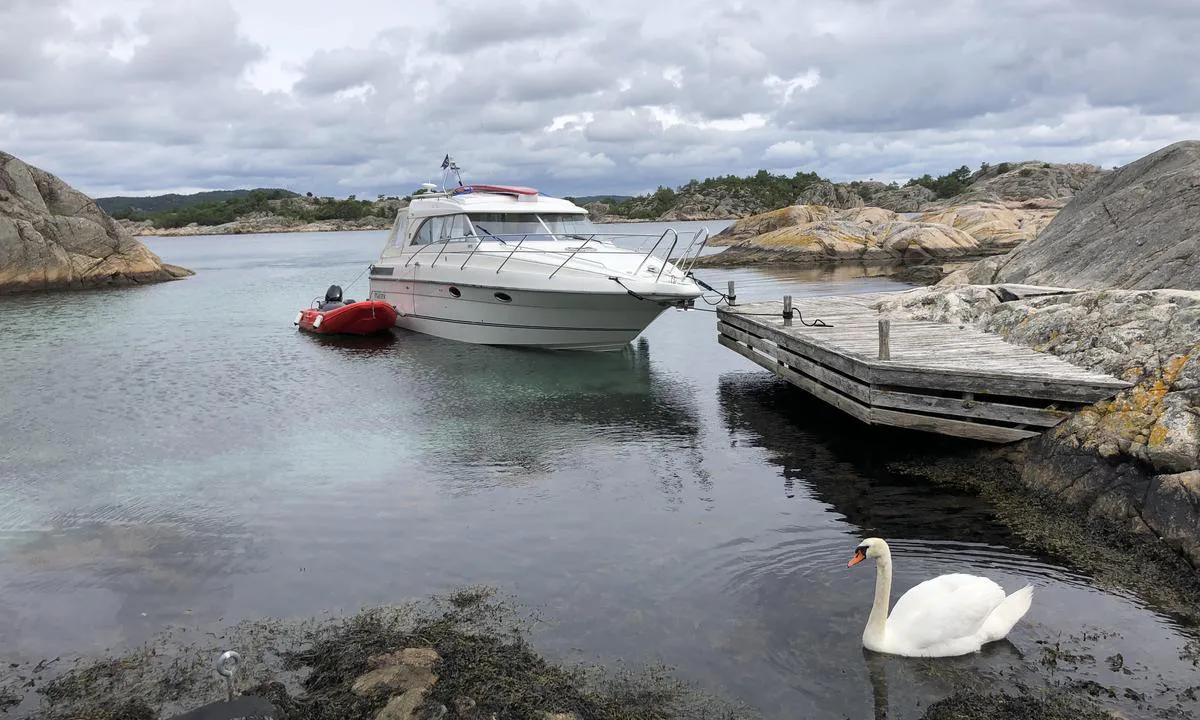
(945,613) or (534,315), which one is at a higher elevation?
(534,315)

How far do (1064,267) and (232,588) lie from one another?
40.0ft

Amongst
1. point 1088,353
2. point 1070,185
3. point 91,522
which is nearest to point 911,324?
point 1088,353

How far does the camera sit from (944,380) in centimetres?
858

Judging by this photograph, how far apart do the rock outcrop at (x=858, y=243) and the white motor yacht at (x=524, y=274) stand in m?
22.4

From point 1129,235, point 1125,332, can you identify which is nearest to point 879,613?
point 1125,332

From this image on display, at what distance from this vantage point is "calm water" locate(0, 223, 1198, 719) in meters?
5.93

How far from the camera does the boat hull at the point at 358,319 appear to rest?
21047 mm

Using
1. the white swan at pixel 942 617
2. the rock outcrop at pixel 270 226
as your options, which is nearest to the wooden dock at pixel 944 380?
the white swan at pixel 942 617

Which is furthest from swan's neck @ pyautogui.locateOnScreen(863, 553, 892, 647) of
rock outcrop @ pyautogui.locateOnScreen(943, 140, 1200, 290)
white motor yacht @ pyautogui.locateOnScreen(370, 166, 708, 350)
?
white motor yacht @ pyautogui.locateOnScreen(370, 166, 708, 350)

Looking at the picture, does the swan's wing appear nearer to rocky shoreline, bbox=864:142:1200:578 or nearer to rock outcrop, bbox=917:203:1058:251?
rocky shoreline, bbox=864:142:1200:578

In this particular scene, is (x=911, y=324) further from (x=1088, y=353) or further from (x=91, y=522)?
(x=91, y=522)

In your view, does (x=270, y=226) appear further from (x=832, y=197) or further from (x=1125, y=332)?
(x=1125, y=332)

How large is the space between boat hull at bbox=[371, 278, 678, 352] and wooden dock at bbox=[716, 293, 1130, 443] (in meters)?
5.20

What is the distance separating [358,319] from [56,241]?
23.0 metres
